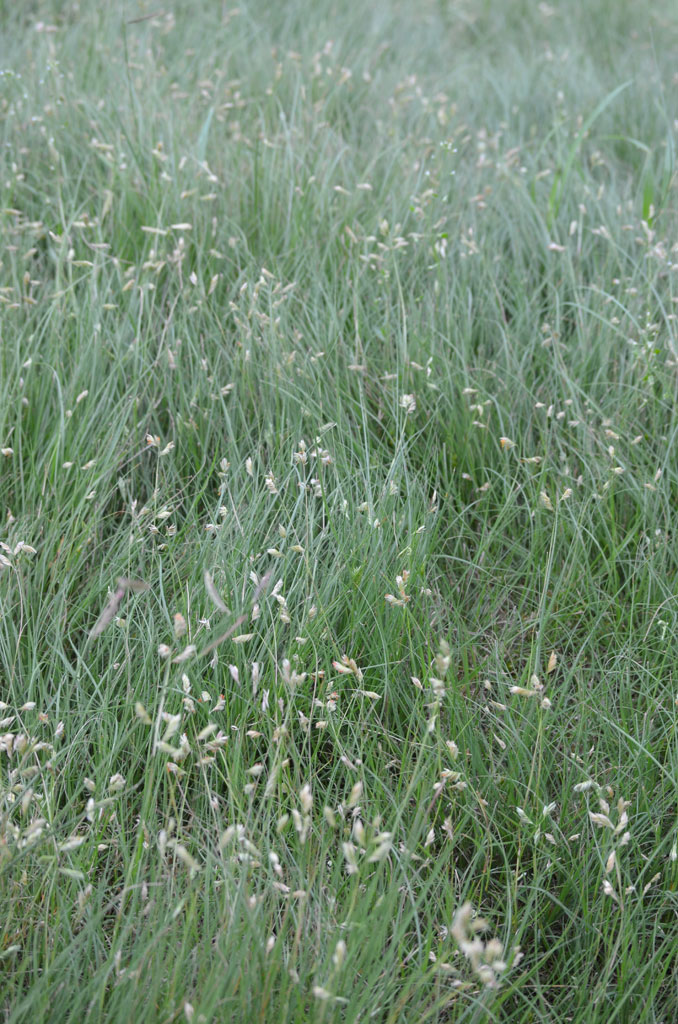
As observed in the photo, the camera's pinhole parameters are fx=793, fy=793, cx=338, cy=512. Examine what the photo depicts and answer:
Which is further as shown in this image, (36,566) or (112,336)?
(112,336)

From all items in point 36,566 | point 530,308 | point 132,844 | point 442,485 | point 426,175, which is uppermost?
point 426,175

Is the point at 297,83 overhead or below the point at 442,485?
overhead

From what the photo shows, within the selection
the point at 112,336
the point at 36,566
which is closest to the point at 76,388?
the point at 112,336

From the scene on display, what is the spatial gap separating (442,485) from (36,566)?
1095 mm

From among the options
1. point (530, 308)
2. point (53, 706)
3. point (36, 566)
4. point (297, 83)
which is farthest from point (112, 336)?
point (297, 83)

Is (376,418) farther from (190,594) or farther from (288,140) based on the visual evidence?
(288,140)

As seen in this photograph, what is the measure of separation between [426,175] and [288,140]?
0.55m

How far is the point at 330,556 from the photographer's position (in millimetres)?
1937

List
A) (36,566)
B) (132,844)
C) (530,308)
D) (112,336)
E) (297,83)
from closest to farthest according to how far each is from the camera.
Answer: (132,844) → (36,566) → (112,336) → (530,308) → (297,83)

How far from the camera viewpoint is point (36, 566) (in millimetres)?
1896

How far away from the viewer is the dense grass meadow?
138 cm

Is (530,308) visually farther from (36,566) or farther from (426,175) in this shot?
(36,566)

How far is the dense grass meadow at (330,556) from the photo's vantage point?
4.53 feet

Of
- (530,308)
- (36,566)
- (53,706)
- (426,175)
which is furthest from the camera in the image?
(426,175)
